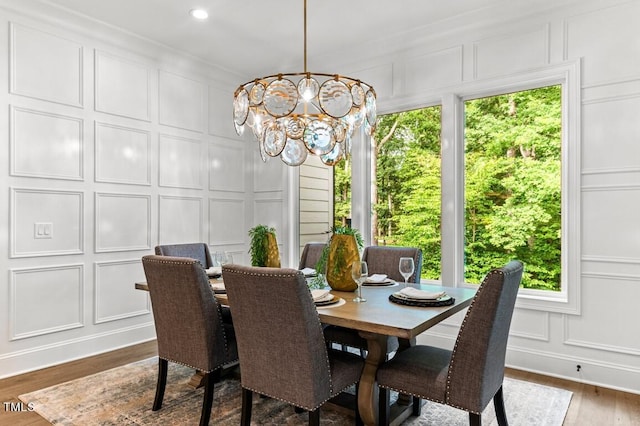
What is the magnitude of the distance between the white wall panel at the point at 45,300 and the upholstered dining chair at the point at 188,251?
2.86ft

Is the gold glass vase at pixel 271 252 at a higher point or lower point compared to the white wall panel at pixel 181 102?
lower

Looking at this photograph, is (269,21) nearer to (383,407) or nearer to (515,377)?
(383,407)

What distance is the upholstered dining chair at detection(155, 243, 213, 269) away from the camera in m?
3.07

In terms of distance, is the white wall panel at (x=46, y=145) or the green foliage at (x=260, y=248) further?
the white wall panel at (x=46, y=145)

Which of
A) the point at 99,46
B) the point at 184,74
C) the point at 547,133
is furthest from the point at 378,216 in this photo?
the point at 99,46

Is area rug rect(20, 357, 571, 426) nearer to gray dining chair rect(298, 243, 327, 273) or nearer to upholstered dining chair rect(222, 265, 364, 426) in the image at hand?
upholstered dining chair rect(222, 265, 364, 426)

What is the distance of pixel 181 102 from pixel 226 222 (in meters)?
1.34

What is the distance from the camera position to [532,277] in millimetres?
3332

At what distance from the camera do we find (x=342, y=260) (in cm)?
248

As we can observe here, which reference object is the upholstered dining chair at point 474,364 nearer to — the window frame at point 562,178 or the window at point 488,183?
the window frame at point 562,178

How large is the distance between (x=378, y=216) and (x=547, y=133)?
5.27ft

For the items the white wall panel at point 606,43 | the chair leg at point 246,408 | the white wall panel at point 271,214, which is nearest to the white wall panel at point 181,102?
the white wall panel at point 271,214

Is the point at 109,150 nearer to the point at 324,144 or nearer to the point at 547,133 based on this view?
the point at 324,144

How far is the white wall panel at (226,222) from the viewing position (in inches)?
181
